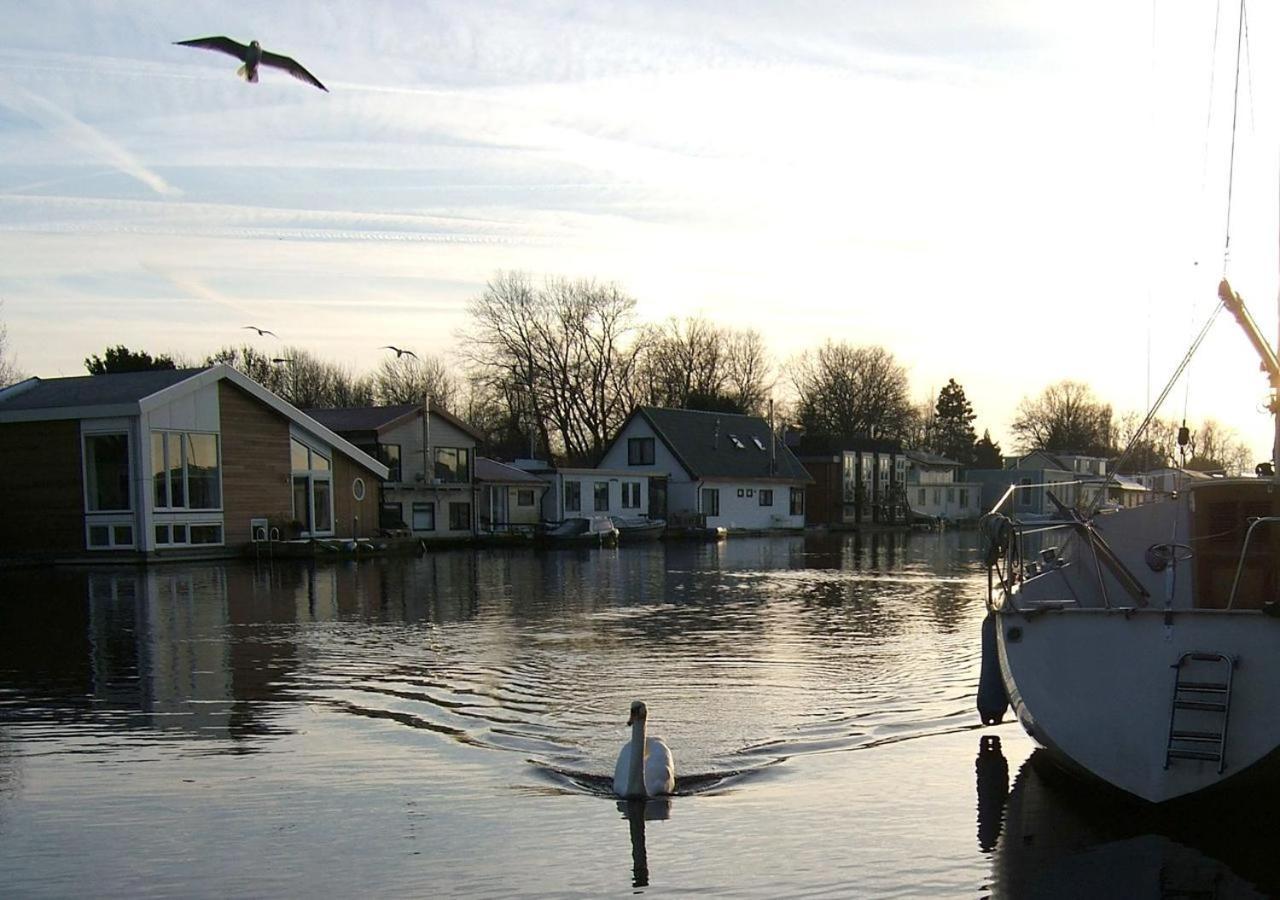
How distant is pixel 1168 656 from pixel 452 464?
43353 mm

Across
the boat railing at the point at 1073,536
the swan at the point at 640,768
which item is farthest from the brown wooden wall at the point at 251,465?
the swan at the point at 640,768

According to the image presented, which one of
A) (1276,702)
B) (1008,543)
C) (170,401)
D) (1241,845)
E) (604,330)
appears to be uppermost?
(604,330)

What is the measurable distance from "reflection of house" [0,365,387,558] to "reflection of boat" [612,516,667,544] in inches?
711

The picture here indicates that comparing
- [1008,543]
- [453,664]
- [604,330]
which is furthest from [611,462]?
[1008,543]

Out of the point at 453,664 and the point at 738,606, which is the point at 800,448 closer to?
the point at 738,606

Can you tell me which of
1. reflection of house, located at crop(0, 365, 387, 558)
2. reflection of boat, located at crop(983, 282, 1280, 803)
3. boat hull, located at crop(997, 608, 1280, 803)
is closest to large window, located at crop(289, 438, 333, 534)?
reflection of house, located at crop(0, 365, 387, 558)

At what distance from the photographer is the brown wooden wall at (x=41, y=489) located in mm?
35375

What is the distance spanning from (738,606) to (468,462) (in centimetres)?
2955

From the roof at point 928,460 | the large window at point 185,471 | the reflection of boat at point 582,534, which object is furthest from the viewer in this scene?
the roof at point 928,460

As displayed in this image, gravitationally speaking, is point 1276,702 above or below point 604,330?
below

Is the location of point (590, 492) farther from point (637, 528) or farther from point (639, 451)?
point (639, 451)

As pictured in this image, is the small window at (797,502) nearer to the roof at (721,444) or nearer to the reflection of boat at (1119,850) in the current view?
the roof at (721,444)

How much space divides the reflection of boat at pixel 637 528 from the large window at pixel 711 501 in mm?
5721

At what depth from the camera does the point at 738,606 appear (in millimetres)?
23109
